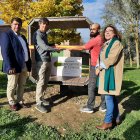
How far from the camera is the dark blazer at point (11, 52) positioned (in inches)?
341

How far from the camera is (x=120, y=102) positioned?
1096 centimetres

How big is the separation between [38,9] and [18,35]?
52.0ft

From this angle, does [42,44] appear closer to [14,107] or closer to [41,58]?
[41,58]

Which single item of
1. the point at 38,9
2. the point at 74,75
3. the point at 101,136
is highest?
the point at 38,9

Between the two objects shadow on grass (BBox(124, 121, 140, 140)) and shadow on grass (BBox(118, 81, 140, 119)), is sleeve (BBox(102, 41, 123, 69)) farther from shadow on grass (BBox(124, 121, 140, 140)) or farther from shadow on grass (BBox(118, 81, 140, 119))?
shadow on grass (BBox(118, 81, 140, 119))

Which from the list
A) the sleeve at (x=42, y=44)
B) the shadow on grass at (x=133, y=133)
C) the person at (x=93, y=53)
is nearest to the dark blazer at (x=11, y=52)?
the sleeve at (x=42, y=44)

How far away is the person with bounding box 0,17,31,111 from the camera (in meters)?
8.70

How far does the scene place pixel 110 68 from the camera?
8.24m

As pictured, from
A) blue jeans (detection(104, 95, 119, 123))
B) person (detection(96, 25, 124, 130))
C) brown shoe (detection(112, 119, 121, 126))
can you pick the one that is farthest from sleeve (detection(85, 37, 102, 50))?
brown shoe (detection(112, 119, 121, 126))

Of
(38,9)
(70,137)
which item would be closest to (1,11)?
(38,9)

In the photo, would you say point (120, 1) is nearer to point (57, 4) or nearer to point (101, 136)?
point (57, 4)

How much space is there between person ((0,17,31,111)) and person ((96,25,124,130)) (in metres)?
1.84

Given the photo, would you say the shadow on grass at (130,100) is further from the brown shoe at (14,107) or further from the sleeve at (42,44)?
the brown shoe at (14,107)

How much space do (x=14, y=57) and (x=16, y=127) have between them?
1.63 meters
